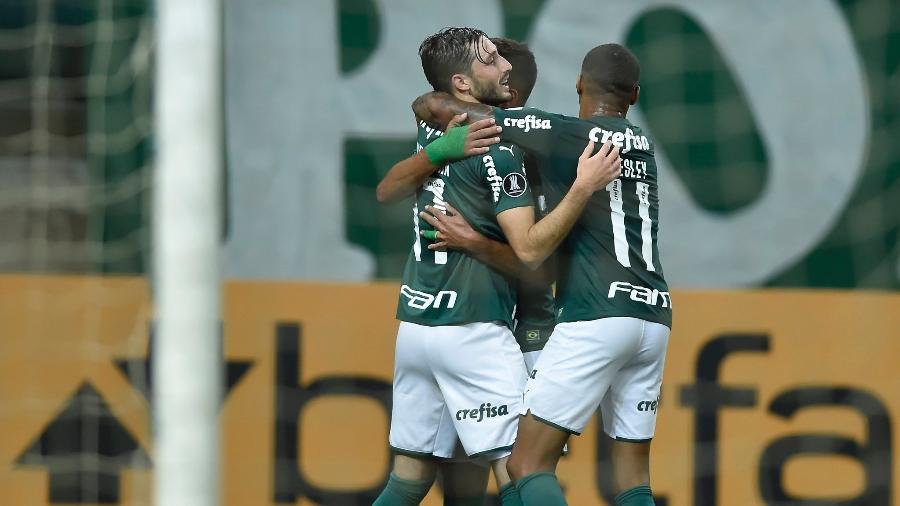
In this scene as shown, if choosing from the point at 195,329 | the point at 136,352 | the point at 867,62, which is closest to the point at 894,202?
the point at 867,62

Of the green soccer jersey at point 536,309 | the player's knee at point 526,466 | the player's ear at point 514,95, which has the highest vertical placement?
the player's ear at point 514,95

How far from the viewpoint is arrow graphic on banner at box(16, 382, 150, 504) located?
4.86m

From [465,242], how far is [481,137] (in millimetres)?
275

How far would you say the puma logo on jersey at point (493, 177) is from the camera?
3.46 metres

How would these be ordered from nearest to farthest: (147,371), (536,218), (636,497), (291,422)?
1. (636,497)
2. (536,218)
3. (147,371)
4. (291,422)

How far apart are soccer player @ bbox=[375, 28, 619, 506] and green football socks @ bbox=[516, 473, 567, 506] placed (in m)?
0.13

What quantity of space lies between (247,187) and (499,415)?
1893 millimetres

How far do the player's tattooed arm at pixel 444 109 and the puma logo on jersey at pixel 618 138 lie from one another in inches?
10.7

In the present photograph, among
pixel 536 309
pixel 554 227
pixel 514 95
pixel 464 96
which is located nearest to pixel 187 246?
pixel 554 227

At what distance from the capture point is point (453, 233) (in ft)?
11.4

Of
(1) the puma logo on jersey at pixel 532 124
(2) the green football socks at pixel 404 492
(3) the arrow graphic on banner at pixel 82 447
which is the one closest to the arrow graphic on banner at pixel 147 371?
(3) the arrow graphic on banner at pixel 82 447

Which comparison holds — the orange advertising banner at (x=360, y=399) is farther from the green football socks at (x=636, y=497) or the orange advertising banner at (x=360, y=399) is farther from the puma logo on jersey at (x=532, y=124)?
the puma logo on jersey at (x=532, y=124)

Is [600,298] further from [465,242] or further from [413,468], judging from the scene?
[413,468]

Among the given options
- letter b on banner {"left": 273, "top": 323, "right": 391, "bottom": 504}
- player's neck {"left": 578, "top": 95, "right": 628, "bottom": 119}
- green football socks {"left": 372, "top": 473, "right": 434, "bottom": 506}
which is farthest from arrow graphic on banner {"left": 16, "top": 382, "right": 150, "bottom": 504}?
player's neck {"left": 578, "top": 95, "right": 628, "bottom": 119}
